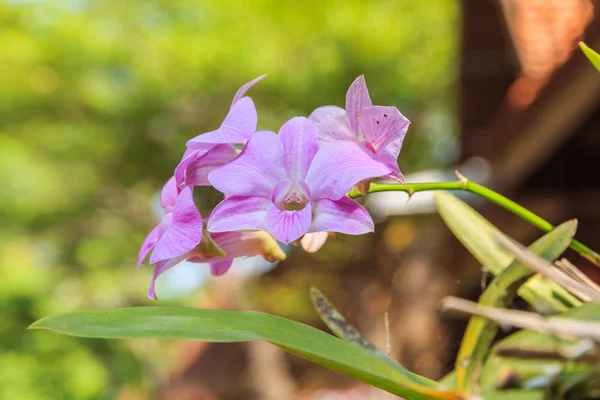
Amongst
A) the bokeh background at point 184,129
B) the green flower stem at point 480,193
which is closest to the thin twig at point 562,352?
the green flower stem at point 480,193

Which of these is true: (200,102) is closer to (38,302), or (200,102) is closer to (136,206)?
(136,206)

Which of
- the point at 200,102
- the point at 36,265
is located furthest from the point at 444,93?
the point at 36,265

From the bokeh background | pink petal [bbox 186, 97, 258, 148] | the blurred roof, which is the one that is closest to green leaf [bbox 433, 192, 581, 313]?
pink petal [bbox 186, 97, 258, 148]

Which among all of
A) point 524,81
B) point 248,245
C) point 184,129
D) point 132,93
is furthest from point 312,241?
point 184,129

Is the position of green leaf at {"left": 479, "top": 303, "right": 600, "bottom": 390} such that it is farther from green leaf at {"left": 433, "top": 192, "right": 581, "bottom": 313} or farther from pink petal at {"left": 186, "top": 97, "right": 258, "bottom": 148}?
pink petal at {"left": 186, "top": 97, "right": 258, "bottom": 148}

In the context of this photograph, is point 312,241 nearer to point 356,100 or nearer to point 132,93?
point 356,100
